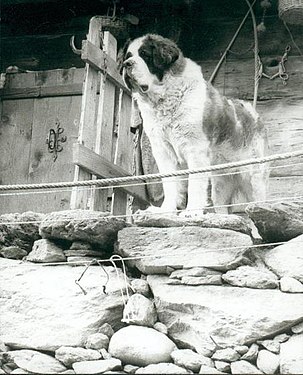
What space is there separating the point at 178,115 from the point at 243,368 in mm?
2279

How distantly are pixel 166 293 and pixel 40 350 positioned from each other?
3.08ft

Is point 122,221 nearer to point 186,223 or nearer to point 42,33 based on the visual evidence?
point 186,223

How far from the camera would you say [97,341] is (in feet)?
17.9

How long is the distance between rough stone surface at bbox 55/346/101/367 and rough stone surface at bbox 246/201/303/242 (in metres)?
1.49

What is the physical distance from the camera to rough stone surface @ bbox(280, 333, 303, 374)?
5.07 metres

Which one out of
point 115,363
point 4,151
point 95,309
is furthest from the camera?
point 4,151

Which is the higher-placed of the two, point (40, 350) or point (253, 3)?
point (253, 3)

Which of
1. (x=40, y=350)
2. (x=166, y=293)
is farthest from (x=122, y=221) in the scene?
(x=40, y=350)

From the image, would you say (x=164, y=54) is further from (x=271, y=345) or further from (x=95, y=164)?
(x=271, y=345)

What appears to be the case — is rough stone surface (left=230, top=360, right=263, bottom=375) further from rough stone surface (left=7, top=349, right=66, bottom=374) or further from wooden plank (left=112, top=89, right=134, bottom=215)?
wooden plank (left=112, top=89, right=134, bottom=215)

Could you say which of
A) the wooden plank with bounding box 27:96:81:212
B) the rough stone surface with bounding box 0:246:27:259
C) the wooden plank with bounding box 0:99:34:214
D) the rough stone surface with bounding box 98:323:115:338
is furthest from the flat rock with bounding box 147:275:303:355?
the wooden plank with bounding box 0:99:34:214

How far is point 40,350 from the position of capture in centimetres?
557

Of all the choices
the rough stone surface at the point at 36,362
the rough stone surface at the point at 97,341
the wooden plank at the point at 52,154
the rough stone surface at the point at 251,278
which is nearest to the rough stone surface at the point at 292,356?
the rough stone surface at the point at 251,278

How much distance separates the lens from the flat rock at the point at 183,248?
229 inches
